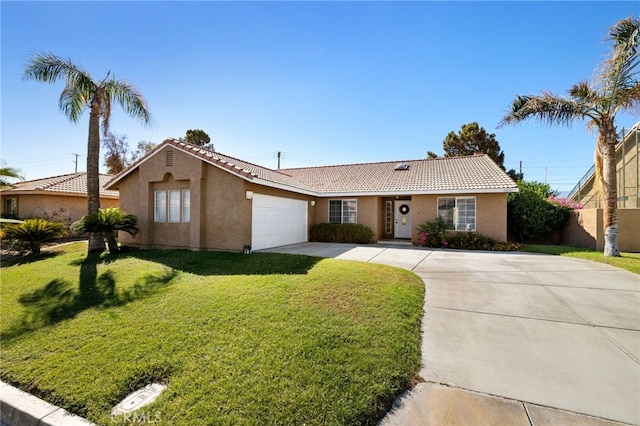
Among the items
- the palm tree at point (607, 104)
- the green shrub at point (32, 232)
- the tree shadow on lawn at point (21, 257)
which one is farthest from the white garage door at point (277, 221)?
the palm tree at point (607, 104)

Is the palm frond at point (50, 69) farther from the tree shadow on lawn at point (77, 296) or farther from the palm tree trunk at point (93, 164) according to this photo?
the tree shadow on lawn at point (77, 296)

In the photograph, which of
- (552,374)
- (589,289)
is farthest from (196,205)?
(589,289)

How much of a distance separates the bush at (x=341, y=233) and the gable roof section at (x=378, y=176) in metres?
1.96

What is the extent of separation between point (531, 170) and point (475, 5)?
31736 mm

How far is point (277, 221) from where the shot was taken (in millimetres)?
13805

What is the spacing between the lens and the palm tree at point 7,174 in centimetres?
1246

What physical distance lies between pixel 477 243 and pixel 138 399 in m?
14.6

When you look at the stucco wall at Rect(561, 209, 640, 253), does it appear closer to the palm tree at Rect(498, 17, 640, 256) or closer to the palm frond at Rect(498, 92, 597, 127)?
the palm tree at Rect(498, 17, 640, 256)

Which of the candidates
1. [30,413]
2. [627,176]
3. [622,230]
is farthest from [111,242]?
[627,176]

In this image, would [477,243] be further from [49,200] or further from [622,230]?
[49,200]

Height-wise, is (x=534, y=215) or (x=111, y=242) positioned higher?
(x=534, y=215)

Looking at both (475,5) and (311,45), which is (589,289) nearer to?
(475,5)

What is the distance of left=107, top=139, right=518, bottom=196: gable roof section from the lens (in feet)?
40.9

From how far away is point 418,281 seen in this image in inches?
293
